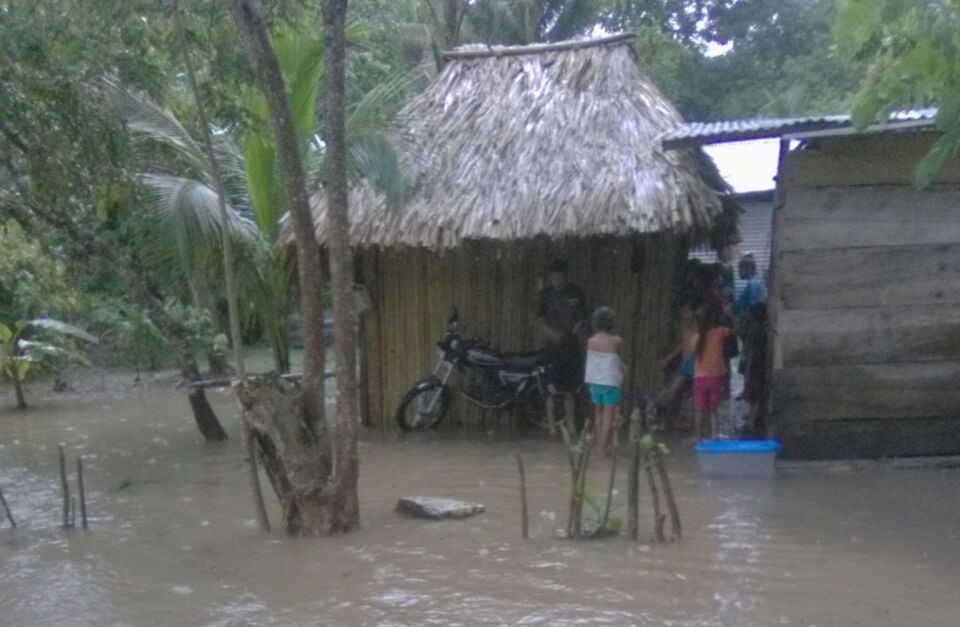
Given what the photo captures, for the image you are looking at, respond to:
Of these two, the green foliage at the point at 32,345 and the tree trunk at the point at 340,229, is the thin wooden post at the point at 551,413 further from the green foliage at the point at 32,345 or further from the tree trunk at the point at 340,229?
the green foliage at the point at 32,345

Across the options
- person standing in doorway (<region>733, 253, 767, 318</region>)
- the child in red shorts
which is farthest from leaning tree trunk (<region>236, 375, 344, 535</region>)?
person standing in doorway (<region>733, 253, 767, 318</region>)

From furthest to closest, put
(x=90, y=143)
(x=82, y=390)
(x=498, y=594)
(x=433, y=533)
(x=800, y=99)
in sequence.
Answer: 1. (x=800, y=99)
2. (x=82, y=390)
3. (x=90, y=143)
4. (x=433, y=533)
5. (x=498, y=594)

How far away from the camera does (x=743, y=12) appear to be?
2781 centimetres

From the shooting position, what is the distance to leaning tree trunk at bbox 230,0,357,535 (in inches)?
304

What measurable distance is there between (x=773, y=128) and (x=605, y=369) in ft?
8.48

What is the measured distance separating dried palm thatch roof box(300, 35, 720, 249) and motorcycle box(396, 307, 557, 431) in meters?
1.33

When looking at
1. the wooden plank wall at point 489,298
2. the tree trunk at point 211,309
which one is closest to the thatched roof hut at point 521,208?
the wooden plank wall at point 489,298

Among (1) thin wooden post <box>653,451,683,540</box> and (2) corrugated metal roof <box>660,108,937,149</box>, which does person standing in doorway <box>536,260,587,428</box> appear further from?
(1) thin wooden post <box>653,451,683,540</box>

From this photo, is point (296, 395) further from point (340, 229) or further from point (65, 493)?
point (65, 493)

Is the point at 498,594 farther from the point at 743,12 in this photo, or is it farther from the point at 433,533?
the point at 743,12

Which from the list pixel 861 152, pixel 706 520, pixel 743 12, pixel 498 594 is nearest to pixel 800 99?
pixel 743 12

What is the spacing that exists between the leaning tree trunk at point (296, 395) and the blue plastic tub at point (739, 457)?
302 cm

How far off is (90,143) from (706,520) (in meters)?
5.15

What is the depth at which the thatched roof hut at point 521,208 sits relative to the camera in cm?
1121
